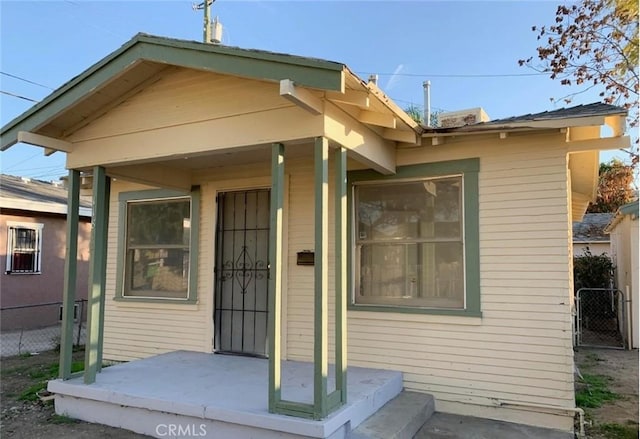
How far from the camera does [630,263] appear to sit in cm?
932

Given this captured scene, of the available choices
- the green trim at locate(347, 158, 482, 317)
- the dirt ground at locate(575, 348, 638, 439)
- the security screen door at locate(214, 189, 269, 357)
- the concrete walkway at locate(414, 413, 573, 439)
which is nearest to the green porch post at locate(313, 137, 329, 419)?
the concrete walkway at locate(414, 413, 573, 439)

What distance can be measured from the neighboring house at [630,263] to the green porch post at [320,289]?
7.55m

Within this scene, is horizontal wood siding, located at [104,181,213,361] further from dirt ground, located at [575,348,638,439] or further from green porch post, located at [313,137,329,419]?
dirt ground, located at [575,348,638,439]

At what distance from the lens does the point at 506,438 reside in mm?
3838

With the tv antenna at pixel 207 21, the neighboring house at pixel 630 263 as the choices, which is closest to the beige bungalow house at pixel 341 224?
the neighboring house at pixel 630 263

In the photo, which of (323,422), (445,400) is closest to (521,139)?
(445,400)

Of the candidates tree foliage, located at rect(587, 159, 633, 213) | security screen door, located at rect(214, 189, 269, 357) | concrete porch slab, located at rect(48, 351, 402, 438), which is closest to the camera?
concrete porch slab, located at rect(48, 351, 402, 438)

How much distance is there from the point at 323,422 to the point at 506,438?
69.9 inches

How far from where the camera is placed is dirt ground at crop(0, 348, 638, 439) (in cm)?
399

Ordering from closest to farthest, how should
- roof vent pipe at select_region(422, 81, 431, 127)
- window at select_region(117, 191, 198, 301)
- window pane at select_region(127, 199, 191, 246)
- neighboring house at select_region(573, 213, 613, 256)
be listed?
window at select_region(117, 191, 198, 301), window pane at select_region(127, 199, 191, 246), roof vent pipe at select_region(422, 81, 431, 127), neighboring house at select_region(573, 213, 613, 256)

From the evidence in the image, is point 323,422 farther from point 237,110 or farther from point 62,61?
point 62,61

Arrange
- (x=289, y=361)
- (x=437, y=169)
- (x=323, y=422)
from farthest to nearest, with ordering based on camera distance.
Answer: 1. (x=289, y=361)
2. (x=437, y=169)
3. (x=323, y=422)

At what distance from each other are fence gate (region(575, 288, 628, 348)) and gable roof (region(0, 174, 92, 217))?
1240 centimetres

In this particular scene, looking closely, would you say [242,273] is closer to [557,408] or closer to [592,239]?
[557,408]
